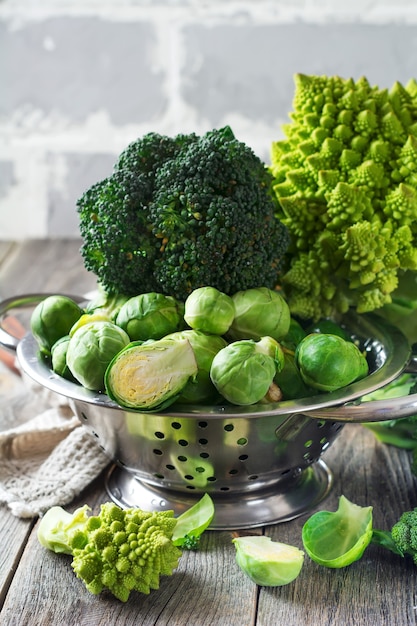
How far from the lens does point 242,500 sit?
1020 millimetres

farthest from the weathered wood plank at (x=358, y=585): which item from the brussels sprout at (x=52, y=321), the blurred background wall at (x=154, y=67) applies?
the blurred background wall at (x=154, y=67)

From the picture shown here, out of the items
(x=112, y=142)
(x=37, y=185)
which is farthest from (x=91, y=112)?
(x=37, y=185)

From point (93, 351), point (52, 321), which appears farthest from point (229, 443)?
point (52, 321)

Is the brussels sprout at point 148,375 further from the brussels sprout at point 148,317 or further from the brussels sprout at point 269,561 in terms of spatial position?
the brussels sprout at point 269,561

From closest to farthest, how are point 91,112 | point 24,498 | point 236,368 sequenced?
point 236,368, point 24,498, point 91,112

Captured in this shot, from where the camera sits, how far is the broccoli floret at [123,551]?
841 millimetres

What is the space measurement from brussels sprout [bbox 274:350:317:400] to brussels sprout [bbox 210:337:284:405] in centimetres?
6

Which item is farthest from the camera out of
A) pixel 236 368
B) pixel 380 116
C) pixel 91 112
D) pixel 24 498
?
pixel 91 112

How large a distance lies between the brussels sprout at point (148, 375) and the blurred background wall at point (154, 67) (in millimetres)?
1709

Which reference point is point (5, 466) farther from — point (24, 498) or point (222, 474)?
point (222, 474)

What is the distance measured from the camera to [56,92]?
99.2 inches

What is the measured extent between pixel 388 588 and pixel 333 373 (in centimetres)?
26

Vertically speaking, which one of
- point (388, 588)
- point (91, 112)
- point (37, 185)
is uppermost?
point (91, 112)

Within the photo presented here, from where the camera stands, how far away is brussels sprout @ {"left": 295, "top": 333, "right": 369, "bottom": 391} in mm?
927
